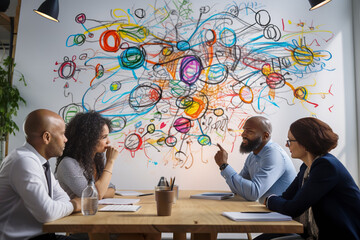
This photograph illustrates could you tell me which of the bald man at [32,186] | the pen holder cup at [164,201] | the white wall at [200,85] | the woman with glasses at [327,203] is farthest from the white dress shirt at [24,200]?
the white wall at [200,85]

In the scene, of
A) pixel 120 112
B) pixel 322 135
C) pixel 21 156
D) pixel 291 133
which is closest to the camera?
pixel 21 156

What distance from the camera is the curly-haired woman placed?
2.06 meters

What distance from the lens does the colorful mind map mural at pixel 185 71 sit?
3846 millimetres

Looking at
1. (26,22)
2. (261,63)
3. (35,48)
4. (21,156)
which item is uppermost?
(26,22)

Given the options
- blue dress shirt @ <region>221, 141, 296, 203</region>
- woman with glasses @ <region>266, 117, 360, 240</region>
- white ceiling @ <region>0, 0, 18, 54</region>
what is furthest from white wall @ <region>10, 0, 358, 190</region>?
woman with glasses @ <region>266, 117, 360, 240</region>

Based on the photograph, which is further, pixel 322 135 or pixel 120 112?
pixel 120 112

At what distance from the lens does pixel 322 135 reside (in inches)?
74.5

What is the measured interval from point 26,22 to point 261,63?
263 centimetres

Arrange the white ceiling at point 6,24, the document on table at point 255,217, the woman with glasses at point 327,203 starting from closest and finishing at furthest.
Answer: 1. the document on table at point 255,217
2. the woman with glasses at point 327,203
3. the white ceiling at point 6,24

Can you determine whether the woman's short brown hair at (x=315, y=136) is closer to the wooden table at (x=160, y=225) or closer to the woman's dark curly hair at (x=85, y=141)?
the wooden table at (x=160, y=225)

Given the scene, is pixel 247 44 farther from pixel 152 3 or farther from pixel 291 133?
pixel 291 133

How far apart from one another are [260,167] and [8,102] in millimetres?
2647

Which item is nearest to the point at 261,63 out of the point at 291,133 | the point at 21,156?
the point at 291,133

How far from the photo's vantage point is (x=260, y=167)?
249 centimetres
